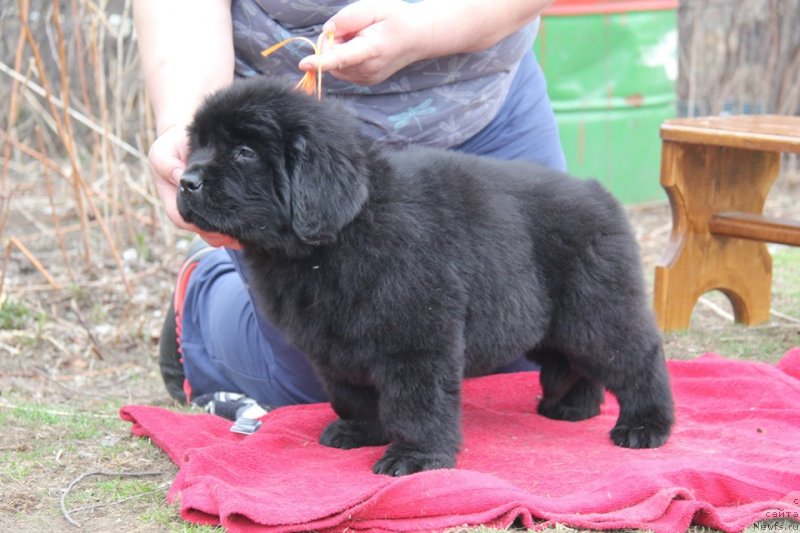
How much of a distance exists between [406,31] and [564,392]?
1225mm

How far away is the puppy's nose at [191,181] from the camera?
8.08 feet

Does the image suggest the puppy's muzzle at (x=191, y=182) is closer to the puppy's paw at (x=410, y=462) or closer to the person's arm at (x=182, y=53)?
the person's arm at (x=182, y=53)

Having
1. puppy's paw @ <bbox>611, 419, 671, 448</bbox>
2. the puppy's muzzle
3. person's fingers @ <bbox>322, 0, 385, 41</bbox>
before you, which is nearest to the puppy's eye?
the puppy's muzzle

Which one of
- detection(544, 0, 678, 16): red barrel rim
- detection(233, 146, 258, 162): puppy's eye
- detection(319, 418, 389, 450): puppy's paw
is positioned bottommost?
detection(319, 418, 389, 450): puppy's paw

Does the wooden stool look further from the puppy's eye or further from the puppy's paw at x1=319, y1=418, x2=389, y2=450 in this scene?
the puppy's eye

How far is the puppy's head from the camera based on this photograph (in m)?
2.46

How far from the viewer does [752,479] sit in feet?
8.53

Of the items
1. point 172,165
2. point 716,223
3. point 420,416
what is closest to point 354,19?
point 172,165

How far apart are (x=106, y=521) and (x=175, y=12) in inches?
60.9

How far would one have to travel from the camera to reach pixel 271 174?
2.48 m

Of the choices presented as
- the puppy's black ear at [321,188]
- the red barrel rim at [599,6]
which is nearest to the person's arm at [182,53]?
the puppy's black ear at [321,188]

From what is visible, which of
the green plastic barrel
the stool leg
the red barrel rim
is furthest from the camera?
the green plastic barrel

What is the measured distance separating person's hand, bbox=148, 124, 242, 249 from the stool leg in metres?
2.24

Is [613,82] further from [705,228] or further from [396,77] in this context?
[396,77]
